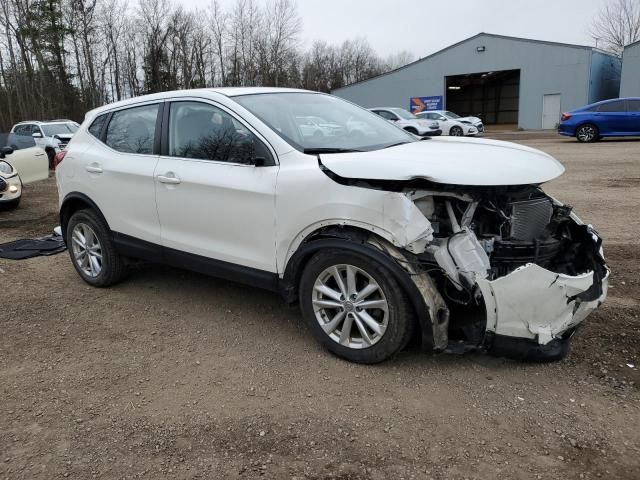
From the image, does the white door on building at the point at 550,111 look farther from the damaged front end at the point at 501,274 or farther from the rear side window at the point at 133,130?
the rear side window at the point at 133,130

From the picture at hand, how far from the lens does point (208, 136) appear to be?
3.97 meters

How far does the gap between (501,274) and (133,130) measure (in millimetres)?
3268

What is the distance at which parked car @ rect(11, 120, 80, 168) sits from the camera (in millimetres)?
17672

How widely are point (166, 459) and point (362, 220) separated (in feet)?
5.42

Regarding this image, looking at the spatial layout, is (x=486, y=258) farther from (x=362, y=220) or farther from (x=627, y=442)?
(x=627, y=442)

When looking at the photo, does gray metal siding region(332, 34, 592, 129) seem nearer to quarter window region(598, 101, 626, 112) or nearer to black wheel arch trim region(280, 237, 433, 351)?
quarter window region(598, 101, 626, 112)

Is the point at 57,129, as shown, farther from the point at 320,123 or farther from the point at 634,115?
the point at 634,115

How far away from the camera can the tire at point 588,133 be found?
62.2 ft

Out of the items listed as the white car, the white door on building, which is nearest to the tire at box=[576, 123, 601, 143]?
the white door on building

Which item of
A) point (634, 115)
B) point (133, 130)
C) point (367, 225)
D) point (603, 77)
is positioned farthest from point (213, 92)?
point (603, 77)

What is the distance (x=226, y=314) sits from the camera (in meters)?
4.35

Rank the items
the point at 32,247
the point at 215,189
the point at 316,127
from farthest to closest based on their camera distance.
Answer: the point at 32,247 → the point at 316,127 → the point at 215,189

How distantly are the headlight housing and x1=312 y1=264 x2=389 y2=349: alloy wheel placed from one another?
26.4 ft

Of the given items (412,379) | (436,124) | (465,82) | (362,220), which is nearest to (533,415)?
(412,379)
